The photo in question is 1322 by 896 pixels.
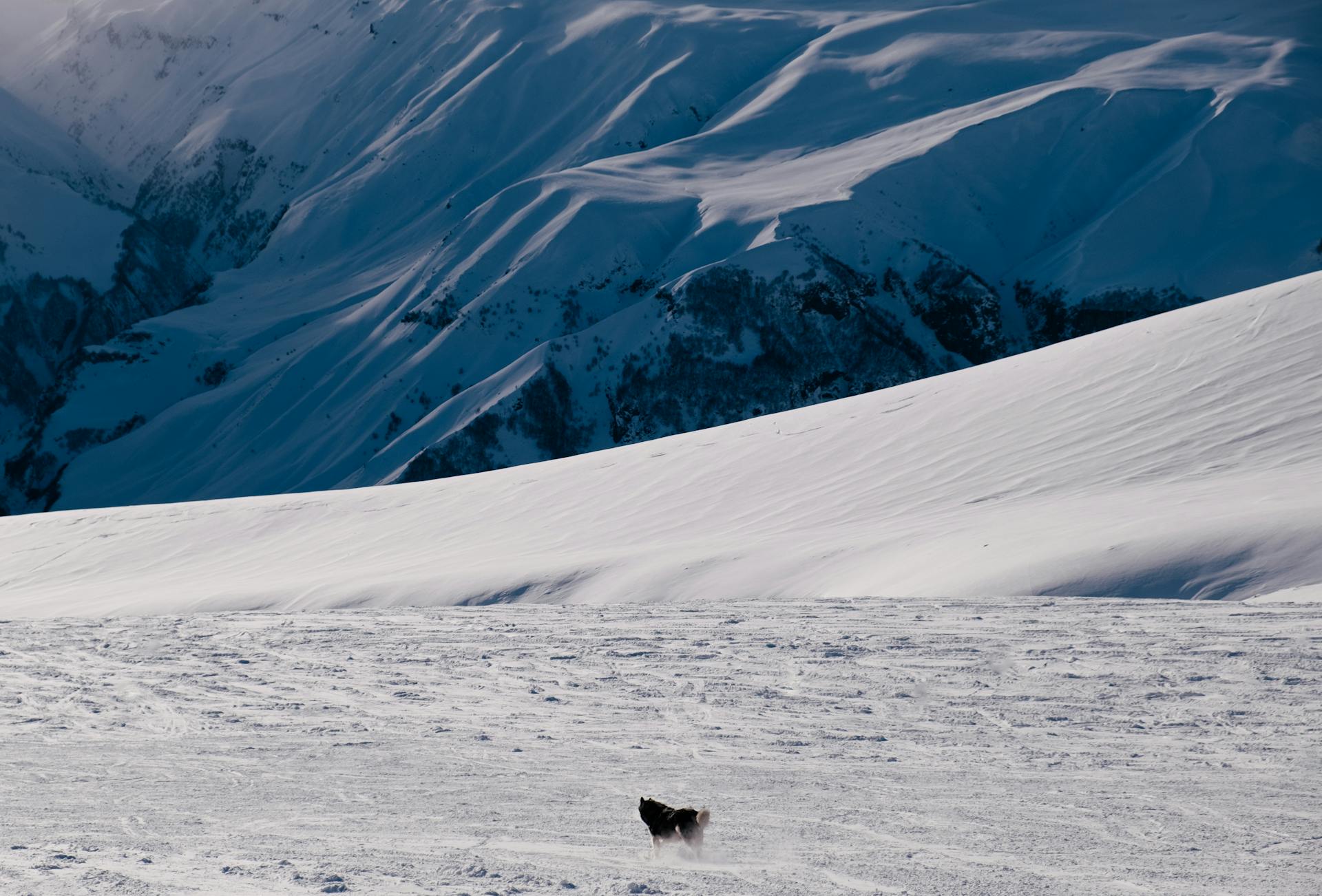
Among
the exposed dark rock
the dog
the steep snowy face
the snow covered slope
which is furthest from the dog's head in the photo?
the exposed dark rock

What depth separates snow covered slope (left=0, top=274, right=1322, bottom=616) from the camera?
34.6 ft

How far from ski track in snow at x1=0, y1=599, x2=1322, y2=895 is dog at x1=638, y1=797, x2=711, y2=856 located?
104mm

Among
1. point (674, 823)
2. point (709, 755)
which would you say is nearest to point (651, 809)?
point (674, 823)

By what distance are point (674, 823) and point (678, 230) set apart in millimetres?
52643

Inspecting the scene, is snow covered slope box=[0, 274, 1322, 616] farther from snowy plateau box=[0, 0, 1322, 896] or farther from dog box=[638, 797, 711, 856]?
dog box=[638, 797, 711, 856]

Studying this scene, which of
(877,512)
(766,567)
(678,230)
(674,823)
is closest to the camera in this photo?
(674,823)

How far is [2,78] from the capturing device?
10412 centimetres

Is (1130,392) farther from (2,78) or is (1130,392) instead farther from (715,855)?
(2,78)

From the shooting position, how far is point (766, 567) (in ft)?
38.9

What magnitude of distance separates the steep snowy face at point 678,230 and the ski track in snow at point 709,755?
127 feet

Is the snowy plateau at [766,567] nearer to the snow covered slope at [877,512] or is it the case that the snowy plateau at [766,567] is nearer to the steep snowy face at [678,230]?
the snow covered slope at [877,512]

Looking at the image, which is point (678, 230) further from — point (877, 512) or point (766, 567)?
point (766, 567)

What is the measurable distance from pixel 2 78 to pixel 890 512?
363 ft

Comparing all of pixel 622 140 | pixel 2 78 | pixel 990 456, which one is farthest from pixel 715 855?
pixel 2 78
